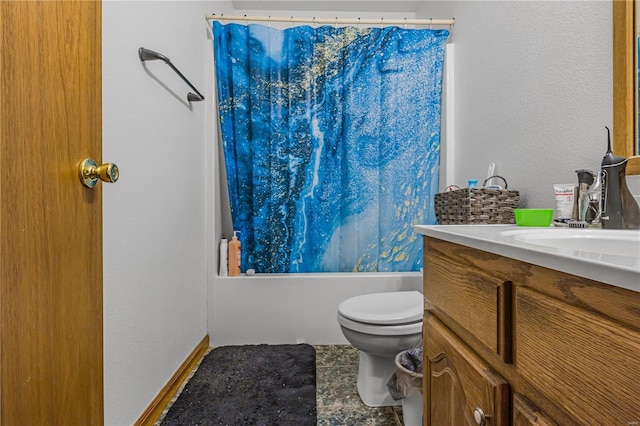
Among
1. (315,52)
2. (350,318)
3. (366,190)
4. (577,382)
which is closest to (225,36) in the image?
(315,52)

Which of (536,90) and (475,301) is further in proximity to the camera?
(536,90)

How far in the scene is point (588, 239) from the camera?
2.82ft

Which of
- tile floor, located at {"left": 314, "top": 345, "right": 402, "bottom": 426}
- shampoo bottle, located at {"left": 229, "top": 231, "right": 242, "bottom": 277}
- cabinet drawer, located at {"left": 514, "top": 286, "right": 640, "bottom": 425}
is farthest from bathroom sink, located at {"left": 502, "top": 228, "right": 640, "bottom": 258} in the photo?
shampoo bottle, located at {"left": 229, "top": 231, "right": 242, "bottom": 277}

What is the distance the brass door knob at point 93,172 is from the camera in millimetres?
739

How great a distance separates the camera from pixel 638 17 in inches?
38.3

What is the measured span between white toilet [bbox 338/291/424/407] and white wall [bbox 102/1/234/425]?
82cm

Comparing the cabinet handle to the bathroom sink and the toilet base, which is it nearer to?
the bathroom sink

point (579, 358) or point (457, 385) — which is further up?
point (579, 358)

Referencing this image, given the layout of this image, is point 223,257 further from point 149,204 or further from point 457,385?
point 457,385

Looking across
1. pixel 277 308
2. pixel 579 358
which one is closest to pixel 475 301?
pixel 579 358

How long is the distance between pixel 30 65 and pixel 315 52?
1.90 meters

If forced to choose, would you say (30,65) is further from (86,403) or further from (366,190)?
(366,190)

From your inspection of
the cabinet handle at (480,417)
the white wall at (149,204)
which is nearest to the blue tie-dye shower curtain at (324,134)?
A: the white wall at (149,204)

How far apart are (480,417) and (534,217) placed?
0.74 metres
